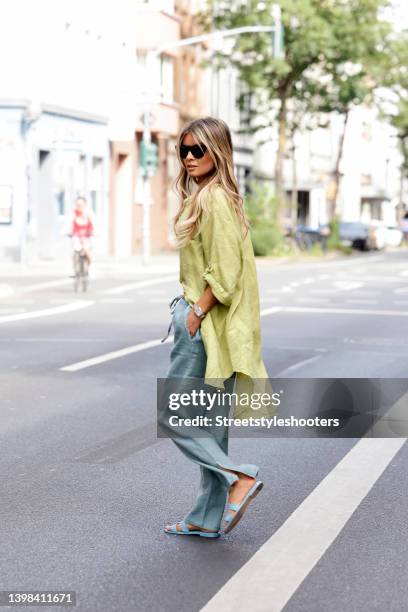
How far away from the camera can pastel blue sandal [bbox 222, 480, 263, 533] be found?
19.6 ft

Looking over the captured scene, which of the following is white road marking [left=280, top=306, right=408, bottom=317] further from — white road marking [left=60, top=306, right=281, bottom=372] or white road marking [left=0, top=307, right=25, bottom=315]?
white road marking [left=60, top=306, right=281, bottom=372]

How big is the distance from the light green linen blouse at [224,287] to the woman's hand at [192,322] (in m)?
0.03

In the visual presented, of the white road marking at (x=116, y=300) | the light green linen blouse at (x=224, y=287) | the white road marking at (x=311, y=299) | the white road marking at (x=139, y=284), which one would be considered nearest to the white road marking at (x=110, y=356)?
the white road marking at (x=116, y=300)

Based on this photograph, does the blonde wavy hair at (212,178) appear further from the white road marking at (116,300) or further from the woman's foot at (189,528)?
the white road marking at (116,300)

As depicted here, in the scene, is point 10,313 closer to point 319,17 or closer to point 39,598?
point 39,598

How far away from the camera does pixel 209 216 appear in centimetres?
575

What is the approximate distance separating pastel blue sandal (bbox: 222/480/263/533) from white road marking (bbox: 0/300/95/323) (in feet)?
43.4

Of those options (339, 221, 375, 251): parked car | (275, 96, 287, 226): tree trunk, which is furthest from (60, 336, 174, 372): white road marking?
(339, 221, 375, 251): parked car

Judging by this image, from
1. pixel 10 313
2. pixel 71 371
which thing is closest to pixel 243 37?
pixel 10 313

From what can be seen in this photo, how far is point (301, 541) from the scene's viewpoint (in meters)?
6.09

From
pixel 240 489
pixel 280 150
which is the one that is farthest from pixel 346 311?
pixel 280 150

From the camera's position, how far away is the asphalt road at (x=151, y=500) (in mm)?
5336

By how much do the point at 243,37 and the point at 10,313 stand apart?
29.6 metres

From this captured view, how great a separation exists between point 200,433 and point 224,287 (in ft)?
2.03
